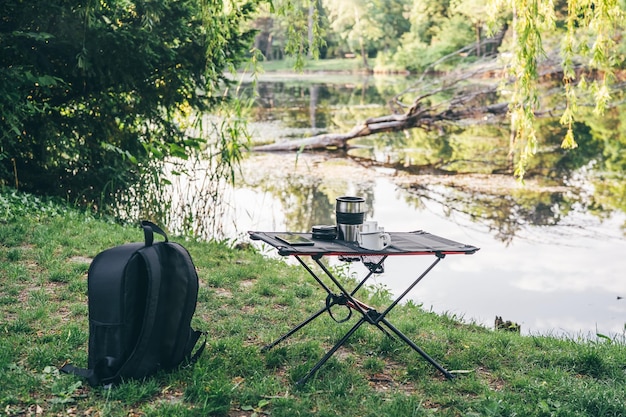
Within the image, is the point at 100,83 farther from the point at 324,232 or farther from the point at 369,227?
the point at 369,227

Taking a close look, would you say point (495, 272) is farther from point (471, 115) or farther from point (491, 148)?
point (471, 115)

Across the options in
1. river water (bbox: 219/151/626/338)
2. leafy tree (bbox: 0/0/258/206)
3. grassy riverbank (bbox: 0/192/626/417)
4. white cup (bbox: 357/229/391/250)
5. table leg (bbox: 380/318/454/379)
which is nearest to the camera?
grassy riverbank (bbox: 0/192/626/417)

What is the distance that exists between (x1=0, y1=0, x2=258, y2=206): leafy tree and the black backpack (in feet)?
11.1

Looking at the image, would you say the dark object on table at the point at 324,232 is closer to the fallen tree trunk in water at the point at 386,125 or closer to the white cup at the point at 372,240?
the white cup at the point at 372,240

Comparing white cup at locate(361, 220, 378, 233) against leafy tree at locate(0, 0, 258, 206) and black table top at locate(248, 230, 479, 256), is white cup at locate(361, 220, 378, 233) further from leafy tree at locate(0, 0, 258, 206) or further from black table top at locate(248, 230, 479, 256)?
leafy tree at locate(0, 0, 258, 206)

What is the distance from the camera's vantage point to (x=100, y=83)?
23.2 ft

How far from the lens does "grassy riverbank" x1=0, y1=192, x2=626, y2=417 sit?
2.98 m

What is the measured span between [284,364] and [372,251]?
2.63 ft

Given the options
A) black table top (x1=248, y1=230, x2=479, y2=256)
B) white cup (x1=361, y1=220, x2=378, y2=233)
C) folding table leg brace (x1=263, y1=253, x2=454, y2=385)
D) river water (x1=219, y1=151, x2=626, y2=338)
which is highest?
white cup (x1=361, y1=220, x2=378, y2=233)

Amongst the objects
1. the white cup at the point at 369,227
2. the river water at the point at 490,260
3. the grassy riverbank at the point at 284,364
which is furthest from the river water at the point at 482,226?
the white cup at the point at 369,227

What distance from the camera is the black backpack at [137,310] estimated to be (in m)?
3.06

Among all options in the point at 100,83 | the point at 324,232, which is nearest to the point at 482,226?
the point at 100,83

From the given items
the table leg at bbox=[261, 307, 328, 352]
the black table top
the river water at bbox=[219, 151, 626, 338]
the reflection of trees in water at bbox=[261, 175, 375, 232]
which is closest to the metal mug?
the black table top

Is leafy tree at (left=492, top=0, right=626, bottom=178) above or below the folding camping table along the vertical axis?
above
